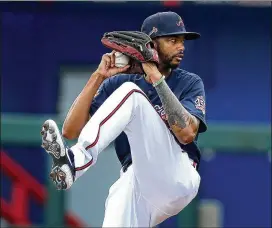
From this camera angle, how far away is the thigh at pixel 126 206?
558 centimetres

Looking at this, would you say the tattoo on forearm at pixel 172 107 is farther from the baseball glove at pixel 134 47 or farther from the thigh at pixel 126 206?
the thigh at pixel 126 206

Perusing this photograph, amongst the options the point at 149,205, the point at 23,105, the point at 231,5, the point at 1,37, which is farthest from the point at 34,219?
the point at 149,205

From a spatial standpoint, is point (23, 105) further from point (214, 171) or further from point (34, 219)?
point (214, 171)

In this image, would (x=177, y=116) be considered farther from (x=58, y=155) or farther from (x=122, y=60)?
(x=58, y=155)

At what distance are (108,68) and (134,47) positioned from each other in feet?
0.66

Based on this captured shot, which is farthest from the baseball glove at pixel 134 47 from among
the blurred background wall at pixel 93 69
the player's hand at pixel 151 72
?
the blurred background wall at pixel 93 69

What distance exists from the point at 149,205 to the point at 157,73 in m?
0.72

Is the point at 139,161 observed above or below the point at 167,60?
below

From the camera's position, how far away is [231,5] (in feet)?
32.9

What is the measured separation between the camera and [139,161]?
5.52m

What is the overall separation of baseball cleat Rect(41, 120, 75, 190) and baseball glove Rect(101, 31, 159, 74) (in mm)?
582

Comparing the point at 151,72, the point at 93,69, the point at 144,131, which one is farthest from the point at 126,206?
the point at 93,69

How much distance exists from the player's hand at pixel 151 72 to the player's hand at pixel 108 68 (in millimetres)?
116

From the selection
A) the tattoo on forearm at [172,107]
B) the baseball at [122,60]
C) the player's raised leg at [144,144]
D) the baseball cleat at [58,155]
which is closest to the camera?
the baseball cleat at [58,155]
